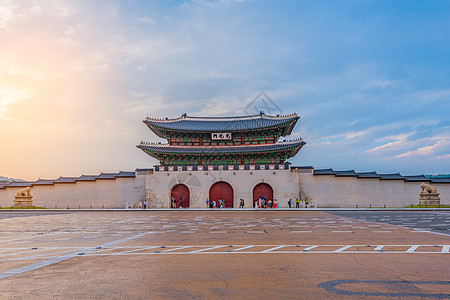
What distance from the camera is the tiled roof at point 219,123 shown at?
42.8m

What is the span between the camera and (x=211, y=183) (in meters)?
40.9

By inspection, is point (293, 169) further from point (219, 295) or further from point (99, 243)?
point (219, 295)

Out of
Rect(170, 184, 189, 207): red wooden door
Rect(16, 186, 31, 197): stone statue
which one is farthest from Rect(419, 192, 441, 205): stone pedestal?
Rect(16, 186, 31, 197): stone statue

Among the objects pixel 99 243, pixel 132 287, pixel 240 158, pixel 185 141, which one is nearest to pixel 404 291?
pixel 132 287

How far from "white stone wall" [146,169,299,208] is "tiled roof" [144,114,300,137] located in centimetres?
650

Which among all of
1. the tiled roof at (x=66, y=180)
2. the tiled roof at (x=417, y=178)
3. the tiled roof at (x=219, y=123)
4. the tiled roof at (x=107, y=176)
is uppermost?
the tiled roof at (x=219, y=123)

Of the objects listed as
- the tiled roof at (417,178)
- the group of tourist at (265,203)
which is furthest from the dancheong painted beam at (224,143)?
the tiled roof at (417,178)

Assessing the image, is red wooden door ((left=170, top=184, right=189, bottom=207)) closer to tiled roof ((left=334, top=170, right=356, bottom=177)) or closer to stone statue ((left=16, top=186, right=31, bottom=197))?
stone statue ((left=16, top=186, right=31, bottom=197))

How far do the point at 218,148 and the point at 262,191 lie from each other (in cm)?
876

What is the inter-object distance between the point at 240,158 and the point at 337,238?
31612mm

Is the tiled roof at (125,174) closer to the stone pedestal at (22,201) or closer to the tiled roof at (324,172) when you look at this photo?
the stone pedestal at (22,201)

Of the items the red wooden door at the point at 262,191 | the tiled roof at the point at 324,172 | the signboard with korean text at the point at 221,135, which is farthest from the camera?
the signboard with korean text at the point at 221,135

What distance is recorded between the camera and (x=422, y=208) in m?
33.5

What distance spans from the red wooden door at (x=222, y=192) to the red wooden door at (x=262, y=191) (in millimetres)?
3139
